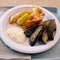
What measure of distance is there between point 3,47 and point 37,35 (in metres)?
0.15

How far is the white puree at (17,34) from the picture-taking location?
2.30ft

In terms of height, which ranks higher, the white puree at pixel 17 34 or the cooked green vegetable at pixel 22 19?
the cooked green vegetable at pixel 22 19

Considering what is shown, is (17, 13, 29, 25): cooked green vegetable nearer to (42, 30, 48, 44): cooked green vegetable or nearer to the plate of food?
the plate of food

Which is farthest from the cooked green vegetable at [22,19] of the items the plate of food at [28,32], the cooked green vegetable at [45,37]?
the cooked green vegetable at [45,37]

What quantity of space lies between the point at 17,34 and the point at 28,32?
0.05m

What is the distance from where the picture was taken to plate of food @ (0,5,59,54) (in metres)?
0.69

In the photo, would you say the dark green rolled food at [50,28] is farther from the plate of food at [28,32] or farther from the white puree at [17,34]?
the white puree at [17,34]

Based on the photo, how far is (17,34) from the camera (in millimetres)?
704

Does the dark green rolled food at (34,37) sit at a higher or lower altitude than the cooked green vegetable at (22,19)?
lower

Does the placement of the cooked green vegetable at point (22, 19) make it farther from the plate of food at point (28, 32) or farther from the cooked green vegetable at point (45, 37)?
the cooked green vegetable at point (45, 37)

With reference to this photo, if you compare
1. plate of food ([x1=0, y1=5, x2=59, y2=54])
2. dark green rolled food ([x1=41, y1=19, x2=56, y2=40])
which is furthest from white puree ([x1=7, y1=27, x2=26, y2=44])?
dark green rolled food ([x1=41, y1=19, x2=56, y2=40])

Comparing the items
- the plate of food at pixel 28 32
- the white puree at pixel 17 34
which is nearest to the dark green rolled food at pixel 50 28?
the plate of food at pixel 28 32

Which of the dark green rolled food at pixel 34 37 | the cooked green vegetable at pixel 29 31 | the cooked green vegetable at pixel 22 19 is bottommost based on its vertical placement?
the dark green rolled food at pixel 34 37

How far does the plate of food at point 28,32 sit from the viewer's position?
0.69m
